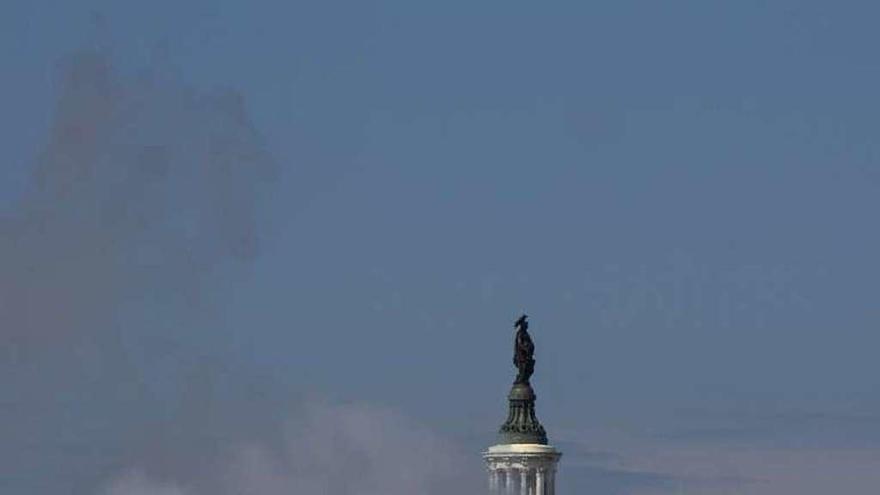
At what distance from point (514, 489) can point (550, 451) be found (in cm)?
263

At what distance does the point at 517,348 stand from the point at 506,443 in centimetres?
500

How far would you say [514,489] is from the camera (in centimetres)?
17675

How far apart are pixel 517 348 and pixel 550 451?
5.82m

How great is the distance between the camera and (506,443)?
17675 centimetres

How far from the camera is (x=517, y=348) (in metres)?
179

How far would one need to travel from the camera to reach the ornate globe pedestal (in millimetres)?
176000

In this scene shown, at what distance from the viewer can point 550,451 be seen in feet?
577

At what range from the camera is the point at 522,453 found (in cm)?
17562

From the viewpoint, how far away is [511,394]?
178 metres

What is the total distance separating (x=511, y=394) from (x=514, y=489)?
4640 mm

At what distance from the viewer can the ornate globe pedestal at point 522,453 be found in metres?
176

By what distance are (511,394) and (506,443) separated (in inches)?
101
